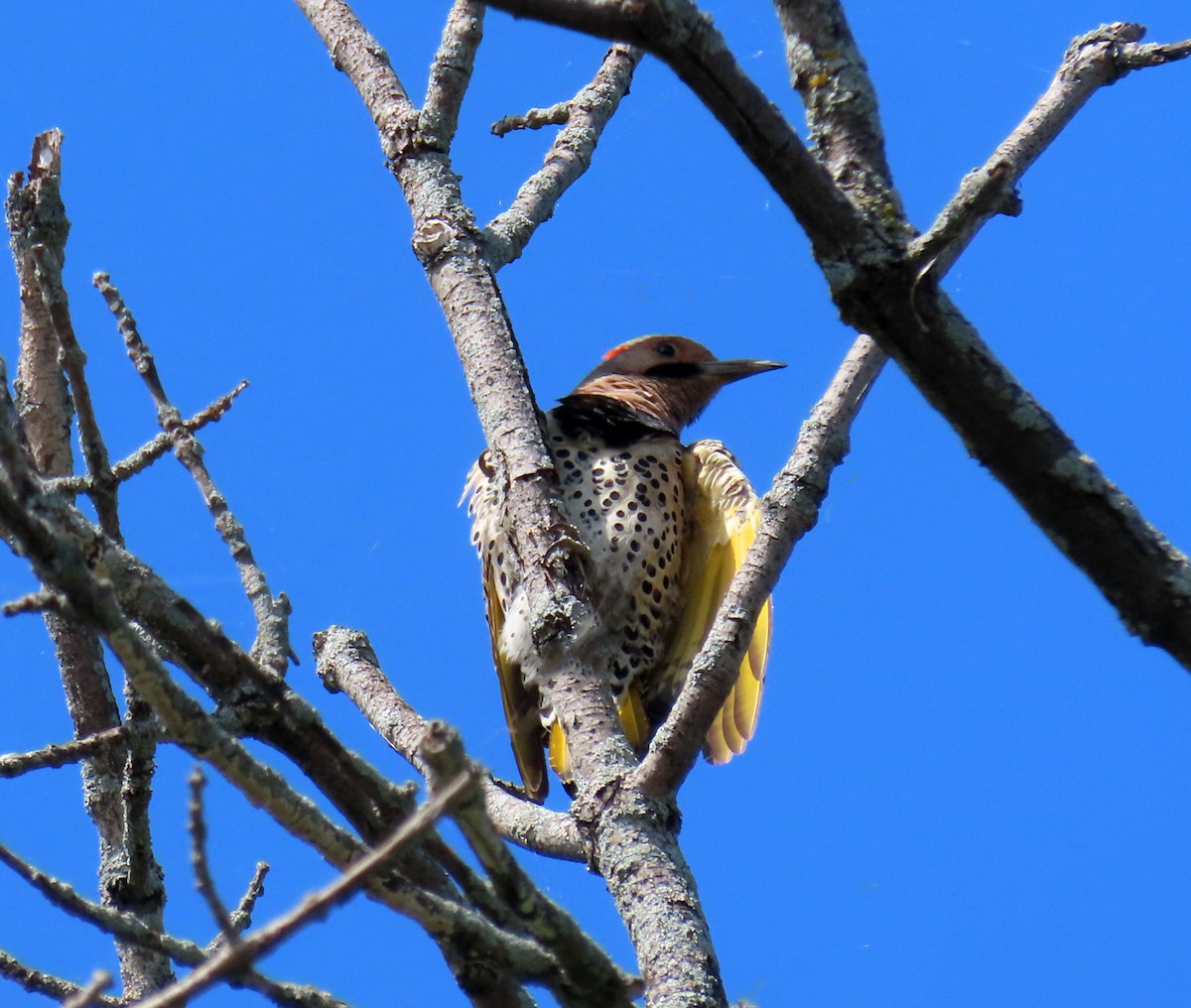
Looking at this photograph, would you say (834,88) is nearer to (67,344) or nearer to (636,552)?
(67,344)

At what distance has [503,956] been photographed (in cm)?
162

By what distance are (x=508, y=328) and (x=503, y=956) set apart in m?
1.85

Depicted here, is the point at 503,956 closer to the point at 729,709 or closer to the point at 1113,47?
the point at 1113,47

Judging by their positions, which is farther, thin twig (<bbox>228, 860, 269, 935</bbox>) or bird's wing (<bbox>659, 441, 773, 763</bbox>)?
bird's wing (<bbox>659, 441, 773, 763</bbox>)

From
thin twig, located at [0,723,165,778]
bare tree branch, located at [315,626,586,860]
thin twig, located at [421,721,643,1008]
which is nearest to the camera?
thin twig, located at [421,721,643,1008]

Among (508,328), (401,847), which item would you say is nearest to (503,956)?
(401,847)

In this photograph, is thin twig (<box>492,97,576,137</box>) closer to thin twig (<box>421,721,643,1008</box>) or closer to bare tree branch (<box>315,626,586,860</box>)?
bare tree branch (<box>315,626,586,860</box>)

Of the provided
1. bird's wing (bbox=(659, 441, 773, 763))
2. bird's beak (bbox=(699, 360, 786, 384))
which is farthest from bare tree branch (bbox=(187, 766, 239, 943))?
bird's beak (bbox=(699, 360, 786, 384))

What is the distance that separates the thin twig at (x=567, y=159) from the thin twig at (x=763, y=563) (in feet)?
3.20

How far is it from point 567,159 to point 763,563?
1.66 m

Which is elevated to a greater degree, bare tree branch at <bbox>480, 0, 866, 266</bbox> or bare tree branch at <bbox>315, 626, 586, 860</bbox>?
bare tree branch at <bbox>315, 626, 586, 860</bbox>

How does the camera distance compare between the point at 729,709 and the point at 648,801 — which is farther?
the point at 729,709

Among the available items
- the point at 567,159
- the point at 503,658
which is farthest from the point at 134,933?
the point at 503,658

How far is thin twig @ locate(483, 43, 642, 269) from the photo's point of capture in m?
3.58
